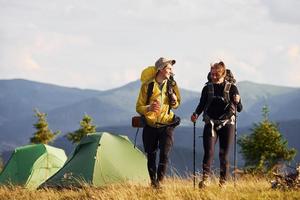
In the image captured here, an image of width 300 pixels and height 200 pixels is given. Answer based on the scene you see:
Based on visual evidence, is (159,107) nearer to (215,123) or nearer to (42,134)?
(215,123)

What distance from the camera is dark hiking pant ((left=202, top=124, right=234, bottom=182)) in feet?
33.0

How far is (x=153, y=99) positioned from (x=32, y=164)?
35.0 feet

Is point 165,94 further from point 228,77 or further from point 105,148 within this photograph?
point 105,148

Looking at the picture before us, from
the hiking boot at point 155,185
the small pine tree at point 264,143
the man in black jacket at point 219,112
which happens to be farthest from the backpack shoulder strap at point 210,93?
the small pine tree at point 264,143

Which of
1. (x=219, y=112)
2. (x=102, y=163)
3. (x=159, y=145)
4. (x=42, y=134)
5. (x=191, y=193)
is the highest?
(x=219, y=112)

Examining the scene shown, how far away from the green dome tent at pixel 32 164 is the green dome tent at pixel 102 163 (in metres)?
4.32

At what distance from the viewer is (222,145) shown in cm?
1024

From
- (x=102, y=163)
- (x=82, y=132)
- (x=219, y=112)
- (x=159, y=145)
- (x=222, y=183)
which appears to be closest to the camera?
(x=222, y=183)

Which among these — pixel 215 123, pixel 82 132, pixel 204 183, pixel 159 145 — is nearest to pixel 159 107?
pixel 159 145

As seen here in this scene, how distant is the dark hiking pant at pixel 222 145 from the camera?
1006 centimetres

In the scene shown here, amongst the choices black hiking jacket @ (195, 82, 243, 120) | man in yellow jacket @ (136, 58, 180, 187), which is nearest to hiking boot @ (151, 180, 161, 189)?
man in yellow jacket @ (136, 58, 180, 187)

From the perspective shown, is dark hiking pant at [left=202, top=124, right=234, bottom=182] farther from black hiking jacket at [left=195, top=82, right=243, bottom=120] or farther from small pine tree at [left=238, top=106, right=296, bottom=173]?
small pine tree at [left=238, top=106, right=296, bottom=173]

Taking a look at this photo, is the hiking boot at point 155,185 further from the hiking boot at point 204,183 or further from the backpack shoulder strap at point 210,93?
the backpack shoulder strap at point 210,93

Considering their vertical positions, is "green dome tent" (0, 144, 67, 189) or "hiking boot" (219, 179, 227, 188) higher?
"hiking boot" (219, 179, 227, 188)
